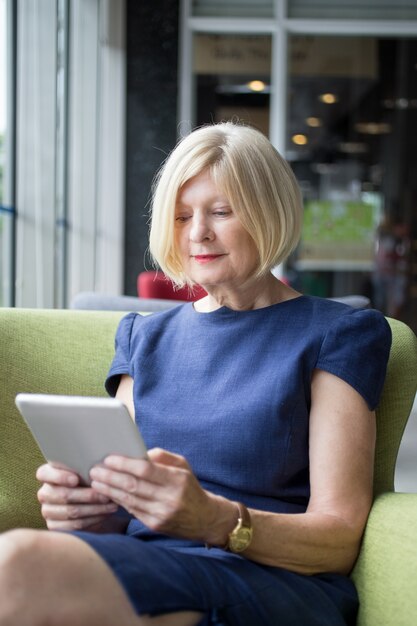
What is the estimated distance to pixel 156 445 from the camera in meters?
1.77

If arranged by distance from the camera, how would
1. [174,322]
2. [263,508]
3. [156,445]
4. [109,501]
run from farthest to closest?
[174,322]
[156,445]
[263,508]
[109,501]

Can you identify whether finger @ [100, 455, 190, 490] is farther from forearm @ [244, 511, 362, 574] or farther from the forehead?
the forehead

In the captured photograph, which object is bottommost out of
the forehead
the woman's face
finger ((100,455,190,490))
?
finger ((100,455,190,490))

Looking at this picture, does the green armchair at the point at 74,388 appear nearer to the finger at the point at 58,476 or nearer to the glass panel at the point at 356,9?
the finger at the point at 58,476

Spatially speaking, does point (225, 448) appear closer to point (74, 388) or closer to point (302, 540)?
point (302, 540)

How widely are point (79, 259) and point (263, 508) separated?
5.40m

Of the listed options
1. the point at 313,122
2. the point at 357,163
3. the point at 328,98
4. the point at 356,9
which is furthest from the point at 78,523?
the point at 357,163

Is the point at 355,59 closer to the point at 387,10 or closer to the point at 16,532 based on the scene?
the point at 387,10

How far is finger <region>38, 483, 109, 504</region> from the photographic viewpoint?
1.50 metres

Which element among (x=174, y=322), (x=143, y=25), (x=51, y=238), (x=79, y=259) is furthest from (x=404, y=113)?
(x=174, y=322)

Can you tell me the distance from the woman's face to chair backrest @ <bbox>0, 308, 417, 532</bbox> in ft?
1.17

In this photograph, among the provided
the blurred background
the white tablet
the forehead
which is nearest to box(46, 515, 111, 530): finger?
the white tablet

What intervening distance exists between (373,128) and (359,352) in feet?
29.2

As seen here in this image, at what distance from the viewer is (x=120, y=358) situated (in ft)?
6.33
